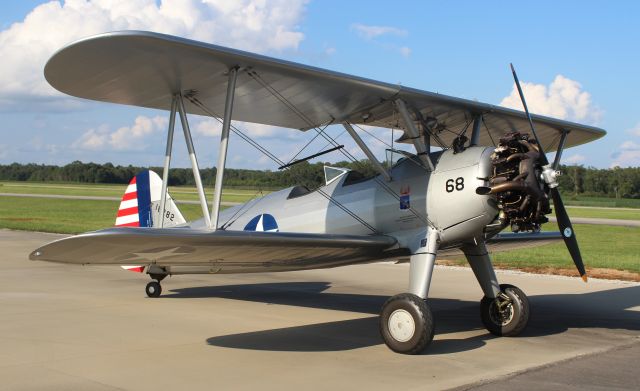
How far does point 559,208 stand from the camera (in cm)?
726

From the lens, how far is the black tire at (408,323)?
6680mm

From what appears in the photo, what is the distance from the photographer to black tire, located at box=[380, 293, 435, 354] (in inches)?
263

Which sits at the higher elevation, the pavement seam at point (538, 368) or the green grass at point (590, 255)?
the green grass at point (590, 255)

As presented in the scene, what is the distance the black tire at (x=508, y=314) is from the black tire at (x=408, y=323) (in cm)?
163

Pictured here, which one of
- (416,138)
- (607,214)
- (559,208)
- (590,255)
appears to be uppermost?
(607,214)

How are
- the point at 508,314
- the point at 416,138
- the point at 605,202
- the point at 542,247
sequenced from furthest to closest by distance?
the point at 605,202 → the point at 542,247 → the point at 508,314 → the point at 416,138

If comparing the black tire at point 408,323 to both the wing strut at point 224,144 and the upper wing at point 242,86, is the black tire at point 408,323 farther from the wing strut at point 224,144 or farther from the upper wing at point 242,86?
the upper wing at point 242,86

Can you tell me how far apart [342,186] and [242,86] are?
1858mm

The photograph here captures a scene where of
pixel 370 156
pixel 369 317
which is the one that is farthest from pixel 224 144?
pixel 369 317

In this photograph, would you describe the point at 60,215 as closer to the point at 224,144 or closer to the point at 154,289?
the point at 154,289

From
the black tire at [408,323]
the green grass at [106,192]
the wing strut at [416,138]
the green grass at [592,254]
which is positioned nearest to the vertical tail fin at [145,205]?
the wing strut at [416,138]

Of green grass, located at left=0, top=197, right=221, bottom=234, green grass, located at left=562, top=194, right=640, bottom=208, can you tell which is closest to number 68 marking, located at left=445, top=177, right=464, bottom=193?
green grass, located at left=0, top=197, right=221, bottom=234

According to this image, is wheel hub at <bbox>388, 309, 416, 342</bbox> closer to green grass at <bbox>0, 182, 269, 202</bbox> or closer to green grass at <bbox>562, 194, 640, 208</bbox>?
green grass at <bbox>0, 182, 269, 202</bbox>

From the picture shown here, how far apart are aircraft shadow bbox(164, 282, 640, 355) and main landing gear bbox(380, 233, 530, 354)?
274mm
